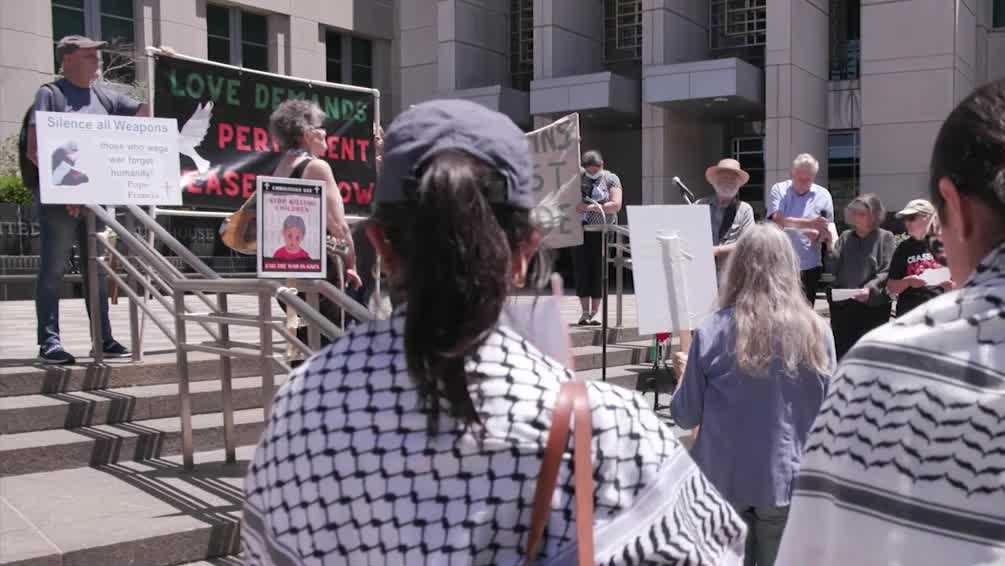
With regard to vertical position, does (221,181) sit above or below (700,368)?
above

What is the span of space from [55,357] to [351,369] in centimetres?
512

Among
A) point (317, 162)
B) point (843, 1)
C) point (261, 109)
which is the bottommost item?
point (317, 162)

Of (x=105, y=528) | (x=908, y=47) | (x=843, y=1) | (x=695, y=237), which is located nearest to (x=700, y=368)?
(x=695, y=237)

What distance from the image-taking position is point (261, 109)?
7711 millimetres

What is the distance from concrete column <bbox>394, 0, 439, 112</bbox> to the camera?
2558 centimetres

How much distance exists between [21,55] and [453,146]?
2646 cm

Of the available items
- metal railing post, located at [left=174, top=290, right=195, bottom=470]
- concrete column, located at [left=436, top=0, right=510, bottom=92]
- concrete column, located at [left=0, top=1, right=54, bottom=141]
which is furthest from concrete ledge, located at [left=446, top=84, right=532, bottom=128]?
metal railing post, located at [left=174, top=290, right=195, bottom=470]

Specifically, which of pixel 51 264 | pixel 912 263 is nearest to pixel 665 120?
pixel 912 263

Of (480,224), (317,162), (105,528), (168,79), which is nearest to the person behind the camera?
(480,224)

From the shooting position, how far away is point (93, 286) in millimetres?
5879

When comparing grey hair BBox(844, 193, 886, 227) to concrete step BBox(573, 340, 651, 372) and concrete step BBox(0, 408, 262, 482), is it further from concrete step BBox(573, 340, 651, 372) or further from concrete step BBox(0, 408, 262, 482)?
concrete step BBox(0, 408, 262, 482)

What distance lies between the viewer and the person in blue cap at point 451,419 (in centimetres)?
120

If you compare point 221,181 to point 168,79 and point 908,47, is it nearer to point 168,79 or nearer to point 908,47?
point 168,79

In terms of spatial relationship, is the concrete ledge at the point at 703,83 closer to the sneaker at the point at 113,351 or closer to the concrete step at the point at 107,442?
the sneaker at the point at 113,351
